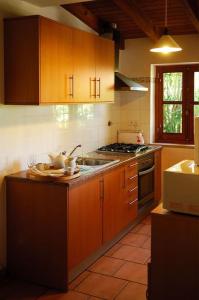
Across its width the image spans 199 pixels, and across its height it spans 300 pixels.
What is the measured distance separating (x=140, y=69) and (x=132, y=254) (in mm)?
2572

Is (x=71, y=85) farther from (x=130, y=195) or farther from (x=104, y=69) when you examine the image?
(x=130, y=195)

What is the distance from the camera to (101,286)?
3205 millimetres

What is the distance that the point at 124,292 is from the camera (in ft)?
10.2

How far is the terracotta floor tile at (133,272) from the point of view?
333cm

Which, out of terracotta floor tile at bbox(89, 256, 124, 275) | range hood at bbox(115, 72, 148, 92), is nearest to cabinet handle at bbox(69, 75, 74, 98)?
range hood at bbox(115, 72, 148, 92)

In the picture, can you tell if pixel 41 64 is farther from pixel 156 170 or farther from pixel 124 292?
pixel 156 170

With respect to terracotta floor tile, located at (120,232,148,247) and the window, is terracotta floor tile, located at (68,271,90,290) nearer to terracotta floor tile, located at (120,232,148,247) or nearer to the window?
terracotta floor tile, located at (120,232,148,247)

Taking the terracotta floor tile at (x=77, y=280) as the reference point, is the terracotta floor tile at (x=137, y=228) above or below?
above

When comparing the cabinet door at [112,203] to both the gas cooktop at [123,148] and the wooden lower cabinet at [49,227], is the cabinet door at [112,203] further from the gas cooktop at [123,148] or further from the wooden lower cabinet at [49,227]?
the gas cooktop at [123,148]

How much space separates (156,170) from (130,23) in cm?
191

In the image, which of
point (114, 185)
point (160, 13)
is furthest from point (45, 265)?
point (160, 13)

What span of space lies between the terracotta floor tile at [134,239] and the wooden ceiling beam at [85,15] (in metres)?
2.46

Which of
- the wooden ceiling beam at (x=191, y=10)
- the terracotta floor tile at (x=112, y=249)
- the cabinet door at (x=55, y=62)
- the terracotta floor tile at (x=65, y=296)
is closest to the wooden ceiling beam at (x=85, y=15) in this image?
the cabinet door at (x=55, y=62)

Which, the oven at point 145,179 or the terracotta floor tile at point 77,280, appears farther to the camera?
the oven at point 145,179
